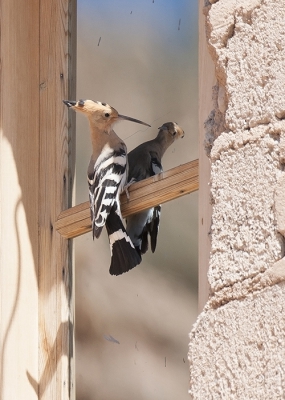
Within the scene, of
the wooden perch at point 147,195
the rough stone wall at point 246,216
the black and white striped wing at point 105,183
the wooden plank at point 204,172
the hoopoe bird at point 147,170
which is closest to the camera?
the rough stone wall at point 246,216

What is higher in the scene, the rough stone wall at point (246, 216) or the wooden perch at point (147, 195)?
the wooden perch at point (147, 195)

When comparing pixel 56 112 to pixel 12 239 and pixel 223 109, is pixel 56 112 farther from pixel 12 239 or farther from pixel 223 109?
pixel 223 109

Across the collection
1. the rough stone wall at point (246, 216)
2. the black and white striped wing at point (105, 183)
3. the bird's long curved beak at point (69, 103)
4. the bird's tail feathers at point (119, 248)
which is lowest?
the rough stone wall at point (246, 216)

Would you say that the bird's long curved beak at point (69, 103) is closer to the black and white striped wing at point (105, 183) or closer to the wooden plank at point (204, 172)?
the black and white striped wing at point (105, 183)

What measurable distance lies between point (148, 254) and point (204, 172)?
1.26m

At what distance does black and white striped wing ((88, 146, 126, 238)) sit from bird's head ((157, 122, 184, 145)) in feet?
0.57

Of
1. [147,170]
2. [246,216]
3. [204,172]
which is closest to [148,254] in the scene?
[147,170]

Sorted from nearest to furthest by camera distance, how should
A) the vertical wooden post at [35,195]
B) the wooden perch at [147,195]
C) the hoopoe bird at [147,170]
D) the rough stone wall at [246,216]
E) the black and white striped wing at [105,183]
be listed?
the rough stone wall at [246,216] < the wooden perch at [147,195] < the black and white striped wing at [105,183] < the vertical wooden post at [35,195] < the hoopoe bird at [147,170]

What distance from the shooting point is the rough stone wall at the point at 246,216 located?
1731 millimetres

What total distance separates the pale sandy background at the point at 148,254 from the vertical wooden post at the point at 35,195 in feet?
0.36

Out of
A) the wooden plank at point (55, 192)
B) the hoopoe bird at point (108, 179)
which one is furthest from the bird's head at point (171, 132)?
the wooden plank at point (55, 192)

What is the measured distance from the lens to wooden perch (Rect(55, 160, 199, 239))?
2.77 meters

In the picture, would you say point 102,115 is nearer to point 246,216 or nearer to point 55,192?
point 55,192

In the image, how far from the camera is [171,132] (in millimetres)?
3334
